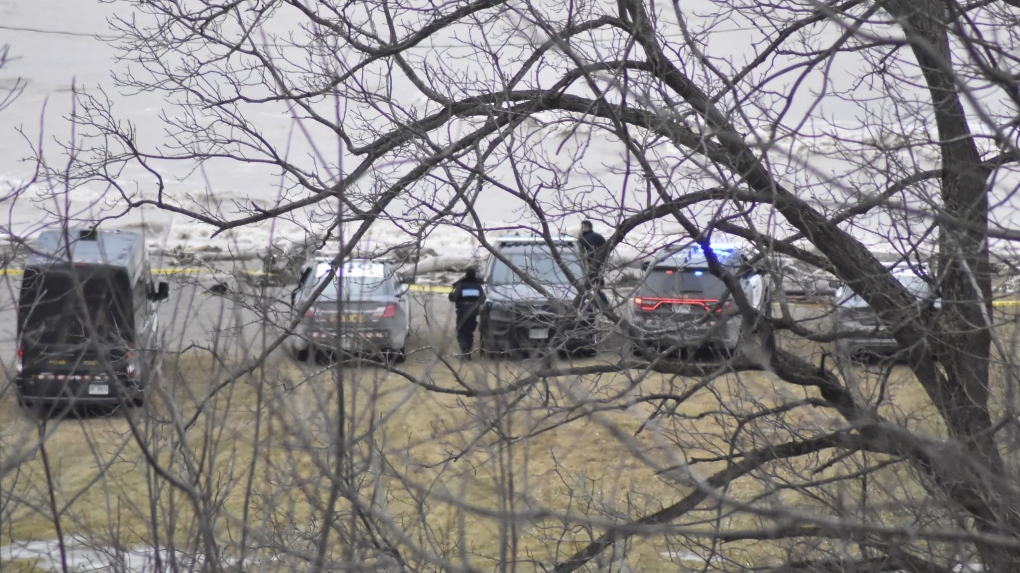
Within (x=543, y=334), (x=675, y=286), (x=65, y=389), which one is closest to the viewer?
(x=65, y=389)

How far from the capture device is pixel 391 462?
21.2 ft

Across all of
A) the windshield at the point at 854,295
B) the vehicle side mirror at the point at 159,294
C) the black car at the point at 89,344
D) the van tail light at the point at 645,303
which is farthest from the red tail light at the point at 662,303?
the black car at the point at 89,344

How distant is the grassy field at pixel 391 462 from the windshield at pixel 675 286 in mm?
552

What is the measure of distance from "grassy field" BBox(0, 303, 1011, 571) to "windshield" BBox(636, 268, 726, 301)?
0.55 m

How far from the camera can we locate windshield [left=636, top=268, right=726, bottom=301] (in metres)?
7.18

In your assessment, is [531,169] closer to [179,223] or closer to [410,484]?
[410,484]

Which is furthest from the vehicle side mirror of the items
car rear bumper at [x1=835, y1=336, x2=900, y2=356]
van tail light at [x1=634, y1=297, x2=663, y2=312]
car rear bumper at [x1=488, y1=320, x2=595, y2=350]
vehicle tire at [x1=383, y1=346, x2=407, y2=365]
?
car rear bumper at [x1=835, y1=336, x2=900, y2=356]

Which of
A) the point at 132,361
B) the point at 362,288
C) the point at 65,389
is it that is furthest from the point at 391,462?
the point at 65,389

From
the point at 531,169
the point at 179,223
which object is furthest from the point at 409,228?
the point at 179,223

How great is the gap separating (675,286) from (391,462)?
2.52 m

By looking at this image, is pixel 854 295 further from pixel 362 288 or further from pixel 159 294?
pixel 159 294

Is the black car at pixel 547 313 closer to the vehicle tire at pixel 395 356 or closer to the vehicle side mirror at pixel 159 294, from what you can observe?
the vehicle tire at pixel 395 356

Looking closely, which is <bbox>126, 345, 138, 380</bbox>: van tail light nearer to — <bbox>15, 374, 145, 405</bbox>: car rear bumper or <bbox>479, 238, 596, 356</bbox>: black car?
<bbox>15, 374, 145, 405</bbox>: car rear bumper

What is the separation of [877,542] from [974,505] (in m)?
0.50
